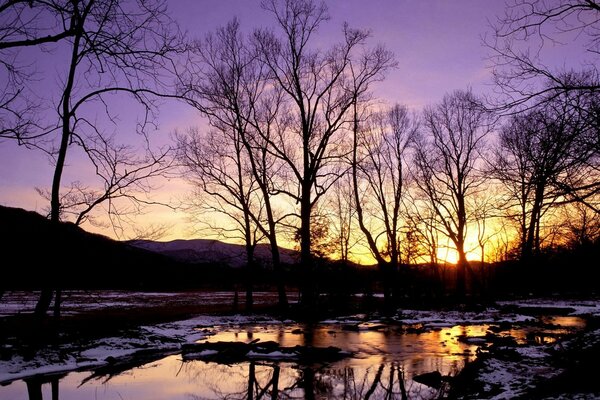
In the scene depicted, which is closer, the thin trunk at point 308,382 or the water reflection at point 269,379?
the thin trunk at point 308,382

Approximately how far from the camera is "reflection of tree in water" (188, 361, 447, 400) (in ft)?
28.6

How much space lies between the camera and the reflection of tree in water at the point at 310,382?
8719 mm

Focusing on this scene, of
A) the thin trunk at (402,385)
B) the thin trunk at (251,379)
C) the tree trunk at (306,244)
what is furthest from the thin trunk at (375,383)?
the tree trunk at (306,244)

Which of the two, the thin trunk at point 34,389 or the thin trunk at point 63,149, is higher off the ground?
the thin trunk at point 63,149

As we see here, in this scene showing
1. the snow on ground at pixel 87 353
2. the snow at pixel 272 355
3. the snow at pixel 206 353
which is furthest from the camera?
the snow at pixel 206 353

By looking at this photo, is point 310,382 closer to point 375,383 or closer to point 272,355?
point 375,383

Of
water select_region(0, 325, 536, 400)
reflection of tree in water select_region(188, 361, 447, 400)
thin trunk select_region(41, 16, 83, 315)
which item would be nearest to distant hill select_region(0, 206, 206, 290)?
thin trunk select_region(41, 16, 83, 315)

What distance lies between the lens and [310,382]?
9.70m

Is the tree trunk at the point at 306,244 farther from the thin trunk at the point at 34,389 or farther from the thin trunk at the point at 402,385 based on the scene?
the thin trunk at the point at 34,389

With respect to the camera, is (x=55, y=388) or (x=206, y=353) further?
(x=206, y=353)

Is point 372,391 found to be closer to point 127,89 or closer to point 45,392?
point 45,392

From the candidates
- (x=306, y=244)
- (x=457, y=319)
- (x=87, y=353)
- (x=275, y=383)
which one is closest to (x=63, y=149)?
(x=87, y=353)

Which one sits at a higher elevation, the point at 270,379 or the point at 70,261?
the point at 70,261

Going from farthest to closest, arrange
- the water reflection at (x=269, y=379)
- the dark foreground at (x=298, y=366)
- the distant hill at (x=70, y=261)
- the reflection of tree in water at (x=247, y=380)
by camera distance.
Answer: the distant hill at (x=70, y=261) → the reflection of tree in water at (x=247, y=380) → the water reflection at (x=269, y=379) → the dark foreground at (x=298, y=366)
